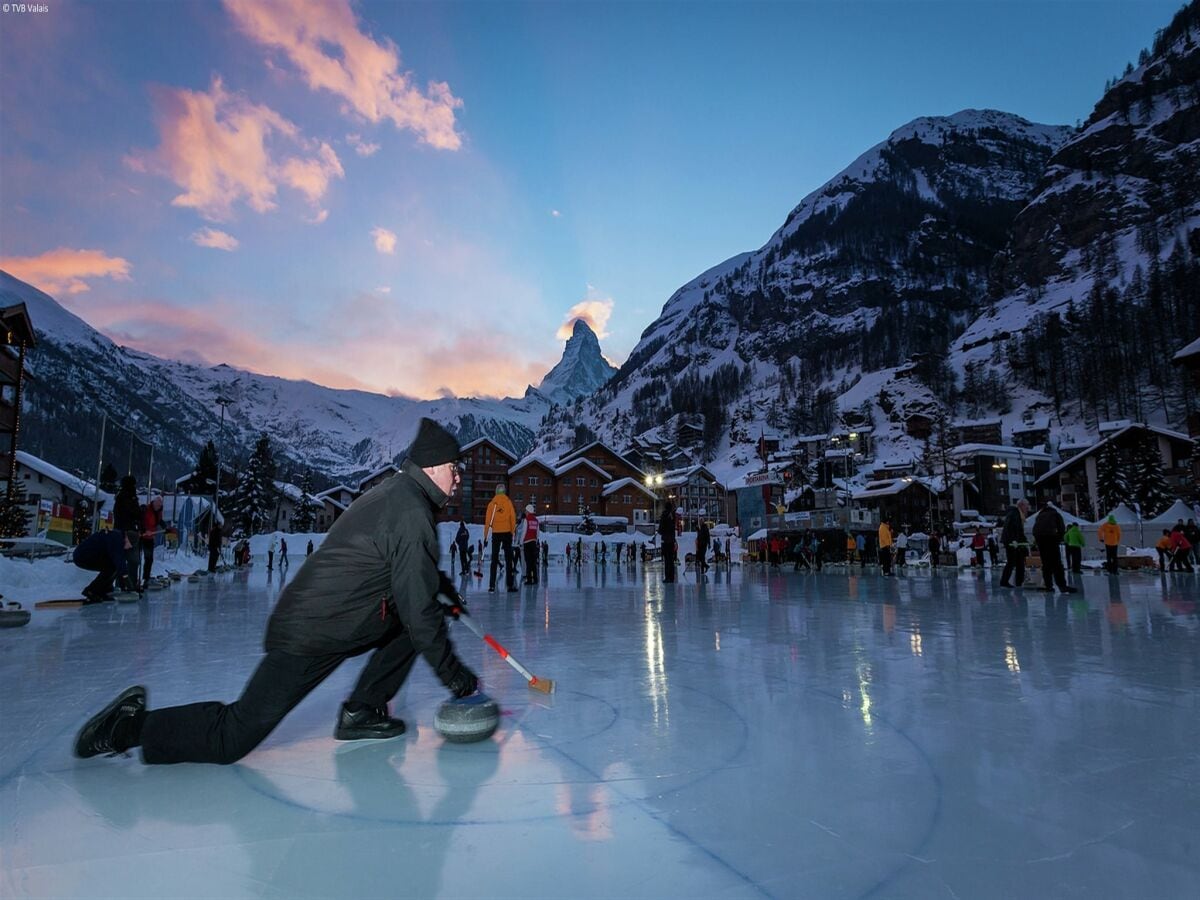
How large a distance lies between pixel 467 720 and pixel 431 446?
41.8 inches

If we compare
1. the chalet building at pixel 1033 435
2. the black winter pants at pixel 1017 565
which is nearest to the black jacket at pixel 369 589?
the black winter pants at pixel 1017 565

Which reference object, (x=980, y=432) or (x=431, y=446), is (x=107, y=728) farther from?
(x=980, y=432)

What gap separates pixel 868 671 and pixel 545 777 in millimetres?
2401

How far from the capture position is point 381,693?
268cm

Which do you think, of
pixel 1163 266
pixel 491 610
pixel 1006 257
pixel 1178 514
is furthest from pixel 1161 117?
pixel 491 610

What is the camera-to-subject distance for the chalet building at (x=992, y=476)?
79625mm

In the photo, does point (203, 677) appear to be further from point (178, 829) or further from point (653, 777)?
point (653, 777)

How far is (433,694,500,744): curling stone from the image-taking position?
241 cm

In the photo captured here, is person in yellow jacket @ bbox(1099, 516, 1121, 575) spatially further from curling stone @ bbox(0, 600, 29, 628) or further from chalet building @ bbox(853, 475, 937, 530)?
chalet building @ bbox(853, 475, 937, 530)

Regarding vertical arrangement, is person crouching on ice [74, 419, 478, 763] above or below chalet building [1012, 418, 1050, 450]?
below

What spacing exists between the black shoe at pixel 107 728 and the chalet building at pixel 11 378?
2877 centimetres

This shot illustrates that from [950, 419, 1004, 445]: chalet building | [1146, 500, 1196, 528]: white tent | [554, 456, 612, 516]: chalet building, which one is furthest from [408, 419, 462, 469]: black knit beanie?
[950, 419, 1004, 445]: chalet building

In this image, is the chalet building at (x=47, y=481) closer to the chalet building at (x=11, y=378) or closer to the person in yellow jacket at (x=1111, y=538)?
the chalet building at (x=11, y=378)

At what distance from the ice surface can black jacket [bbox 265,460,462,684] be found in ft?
1.35
